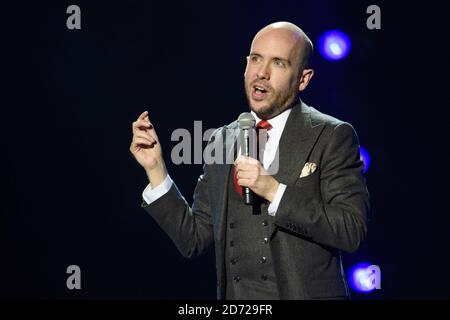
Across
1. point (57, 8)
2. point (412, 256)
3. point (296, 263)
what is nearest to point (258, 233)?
point (296, 263)

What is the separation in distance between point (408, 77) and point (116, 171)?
6.00 ft

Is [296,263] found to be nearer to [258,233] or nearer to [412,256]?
[258,233]

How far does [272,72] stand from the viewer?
2.28 m

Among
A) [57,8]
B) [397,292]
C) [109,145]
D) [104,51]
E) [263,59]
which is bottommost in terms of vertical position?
[397,292]

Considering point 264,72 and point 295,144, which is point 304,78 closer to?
point 264,72

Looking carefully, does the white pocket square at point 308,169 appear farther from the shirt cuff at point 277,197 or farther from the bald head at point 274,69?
the bald head at point 274,69

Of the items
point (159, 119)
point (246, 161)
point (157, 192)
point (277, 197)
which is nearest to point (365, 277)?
point (159, 119)

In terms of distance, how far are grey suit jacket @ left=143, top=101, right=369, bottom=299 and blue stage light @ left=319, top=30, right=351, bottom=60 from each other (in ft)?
4.77

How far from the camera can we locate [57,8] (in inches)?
150

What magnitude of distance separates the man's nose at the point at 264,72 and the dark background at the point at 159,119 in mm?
1529

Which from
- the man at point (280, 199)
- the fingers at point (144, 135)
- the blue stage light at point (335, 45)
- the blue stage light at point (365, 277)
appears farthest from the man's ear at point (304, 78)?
the blue stage light at point (365, 277)

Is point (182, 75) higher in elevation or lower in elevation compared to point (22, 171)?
higher

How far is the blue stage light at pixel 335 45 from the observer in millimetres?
3682
